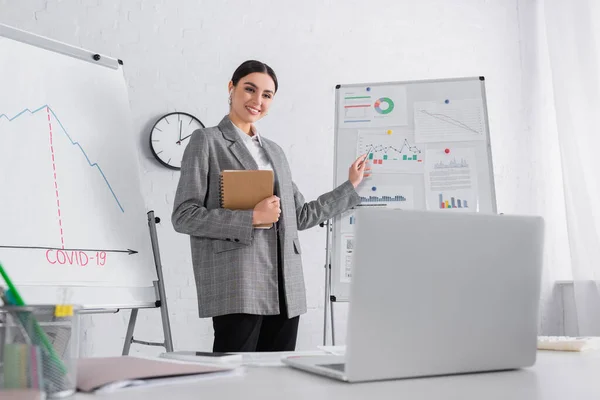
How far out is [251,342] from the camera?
1.98m

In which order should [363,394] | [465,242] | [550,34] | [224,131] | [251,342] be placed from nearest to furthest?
[363,394]
[465,242]
[251,342]
[224,131]
[550,34]

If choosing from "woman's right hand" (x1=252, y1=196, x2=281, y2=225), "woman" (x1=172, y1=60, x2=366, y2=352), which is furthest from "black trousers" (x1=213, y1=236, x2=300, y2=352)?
"woman's right hand" (x1=252, y1=196, x2=281, y2=225)

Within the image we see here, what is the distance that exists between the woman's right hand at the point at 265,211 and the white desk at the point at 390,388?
3.64ft

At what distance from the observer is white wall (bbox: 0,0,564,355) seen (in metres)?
3.21

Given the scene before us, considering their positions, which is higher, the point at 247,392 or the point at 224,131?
the point at 224,131

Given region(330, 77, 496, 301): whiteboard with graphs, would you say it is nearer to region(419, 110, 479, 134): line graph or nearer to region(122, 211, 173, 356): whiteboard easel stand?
region(419, 110, 479, 134): line graph

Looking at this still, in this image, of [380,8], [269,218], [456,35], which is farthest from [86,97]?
[456,35]

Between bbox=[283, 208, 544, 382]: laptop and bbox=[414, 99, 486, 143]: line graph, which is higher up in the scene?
bbox=[414, 99, 486, 143]: line graph

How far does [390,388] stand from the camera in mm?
731

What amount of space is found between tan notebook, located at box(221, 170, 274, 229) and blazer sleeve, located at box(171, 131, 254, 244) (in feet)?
0.16

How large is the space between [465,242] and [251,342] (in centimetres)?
129

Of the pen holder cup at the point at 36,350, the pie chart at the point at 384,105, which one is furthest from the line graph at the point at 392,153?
the pen holder cup at the point at 36,350

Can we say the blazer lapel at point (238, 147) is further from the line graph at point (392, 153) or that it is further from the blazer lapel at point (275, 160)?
the line graph at point (392, 153)

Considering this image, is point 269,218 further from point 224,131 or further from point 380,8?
point 380,8
